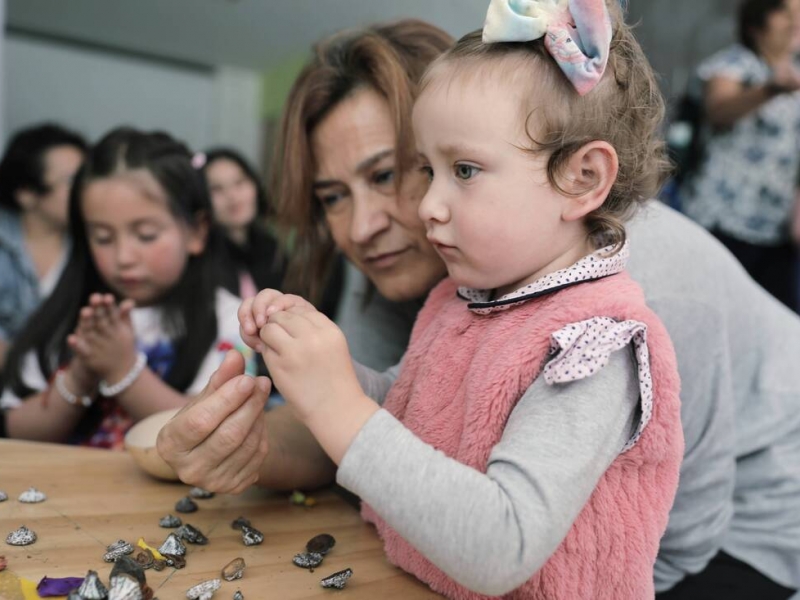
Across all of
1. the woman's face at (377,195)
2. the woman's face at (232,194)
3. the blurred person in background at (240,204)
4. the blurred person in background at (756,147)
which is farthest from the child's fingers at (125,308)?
the woman's face at (232,194)

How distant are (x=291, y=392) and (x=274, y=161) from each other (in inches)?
30.2

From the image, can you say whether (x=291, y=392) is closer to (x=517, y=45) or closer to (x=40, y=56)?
(x=517, y=45)

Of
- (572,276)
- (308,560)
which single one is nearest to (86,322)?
(308,560)

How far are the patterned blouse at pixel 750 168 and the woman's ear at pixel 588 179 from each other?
1789 millimetres

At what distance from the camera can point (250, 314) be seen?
806 mm

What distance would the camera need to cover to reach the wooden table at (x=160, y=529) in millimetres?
748

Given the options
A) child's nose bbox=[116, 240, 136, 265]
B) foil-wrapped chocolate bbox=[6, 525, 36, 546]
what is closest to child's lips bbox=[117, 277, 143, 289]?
child's nose bbox=[116, 240, 136, 265]

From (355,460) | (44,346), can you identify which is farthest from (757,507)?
(44,346)

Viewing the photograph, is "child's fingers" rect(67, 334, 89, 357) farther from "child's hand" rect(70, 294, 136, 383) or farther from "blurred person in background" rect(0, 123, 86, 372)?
"blurred person in background" rect(0, 123, 86, 372)

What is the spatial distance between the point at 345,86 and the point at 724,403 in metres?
0.75

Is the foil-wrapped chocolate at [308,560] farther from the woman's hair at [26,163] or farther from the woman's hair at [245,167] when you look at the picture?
the woman's hair at [245,167]

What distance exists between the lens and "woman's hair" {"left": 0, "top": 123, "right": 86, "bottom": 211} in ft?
9.63

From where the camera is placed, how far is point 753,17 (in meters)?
2.38

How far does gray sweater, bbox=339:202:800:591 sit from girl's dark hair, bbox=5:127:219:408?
1.11m
